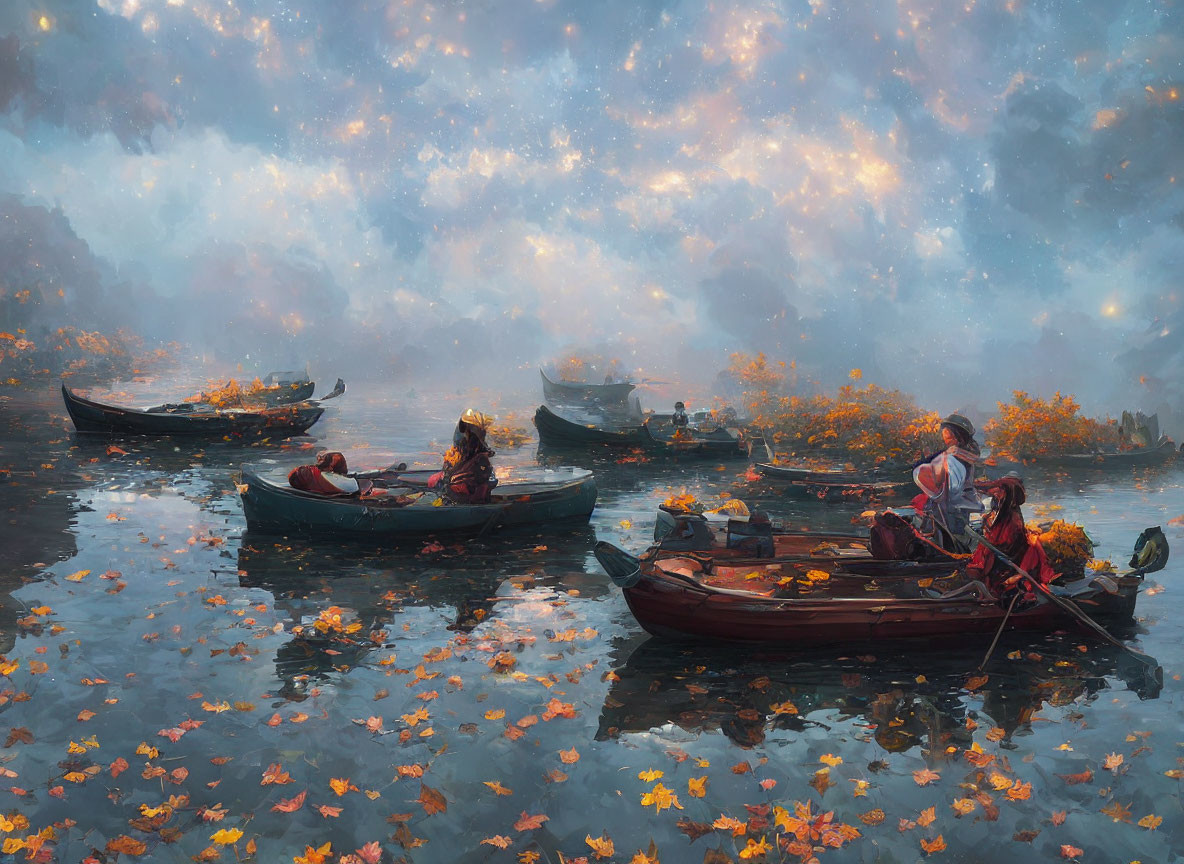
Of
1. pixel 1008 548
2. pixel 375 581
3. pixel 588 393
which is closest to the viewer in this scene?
pixel 1008 548

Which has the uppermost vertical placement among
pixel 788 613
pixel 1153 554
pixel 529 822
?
pixel 1153 554

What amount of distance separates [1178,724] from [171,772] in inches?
409

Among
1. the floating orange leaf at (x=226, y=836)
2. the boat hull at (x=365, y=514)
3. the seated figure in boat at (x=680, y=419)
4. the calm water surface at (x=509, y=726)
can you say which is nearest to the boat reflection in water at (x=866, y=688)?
the calm water surface at (x=509, y=726)

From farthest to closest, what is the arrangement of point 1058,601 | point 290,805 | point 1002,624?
point 1058,601
point 1002,624
point 290,805

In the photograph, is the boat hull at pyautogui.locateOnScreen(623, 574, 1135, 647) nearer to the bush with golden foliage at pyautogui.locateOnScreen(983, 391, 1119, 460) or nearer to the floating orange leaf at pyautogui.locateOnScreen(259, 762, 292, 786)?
the floating orange leaf at pyautogui.locateOnScreen(259, 762, 292, 786)

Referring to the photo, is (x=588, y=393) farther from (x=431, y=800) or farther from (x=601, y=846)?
(x=601, y=846)

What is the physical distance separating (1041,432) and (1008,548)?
25204mm

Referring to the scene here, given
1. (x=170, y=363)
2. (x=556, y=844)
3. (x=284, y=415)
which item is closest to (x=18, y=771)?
(x=556, y=844)

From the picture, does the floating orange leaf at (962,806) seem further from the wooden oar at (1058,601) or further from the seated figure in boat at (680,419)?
the seated figure in boat at (680,419)

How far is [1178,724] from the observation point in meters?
9.09

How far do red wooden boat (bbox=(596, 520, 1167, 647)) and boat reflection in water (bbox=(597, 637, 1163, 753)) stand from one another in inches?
10.4

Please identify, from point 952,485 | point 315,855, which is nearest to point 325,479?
point 315,855

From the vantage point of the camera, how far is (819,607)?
10.2 m

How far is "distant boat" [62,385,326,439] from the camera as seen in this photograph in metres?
30.0
